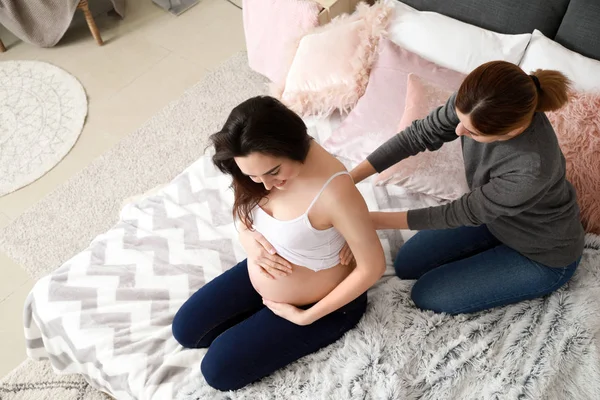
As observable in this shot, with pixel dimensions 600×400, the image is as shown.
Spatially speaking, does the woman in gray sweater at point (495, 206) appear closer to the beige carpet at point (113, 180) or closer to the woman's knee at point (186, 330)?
the woman's knee at point (186, 330)

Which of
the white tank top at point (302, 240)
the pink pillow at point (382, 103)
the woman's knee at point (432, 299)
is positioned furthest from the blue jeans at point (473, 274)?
the pink pillow at point (382, 103)

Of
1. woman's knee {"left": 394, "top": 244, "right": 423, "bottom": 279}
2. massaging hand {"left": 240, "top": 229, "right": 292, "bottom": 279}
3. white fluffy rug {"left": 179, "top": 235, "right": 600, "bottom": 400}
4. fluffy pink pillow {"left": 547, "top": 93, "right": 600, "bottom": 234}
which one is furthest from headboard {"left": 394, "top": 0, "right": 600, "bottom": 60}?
massaging hand {"left": 240, "top": 229, "right": 292, "bottom": 279}

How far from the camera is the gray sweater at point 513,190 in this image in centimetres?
119

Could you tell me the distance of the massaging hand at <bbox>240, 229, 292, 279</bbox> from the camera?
1336 mm

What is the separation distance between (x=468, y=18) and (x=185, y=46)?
1.57 m

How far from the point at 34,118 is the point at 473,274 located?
2256mm

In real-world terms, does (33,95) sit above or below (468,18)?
below

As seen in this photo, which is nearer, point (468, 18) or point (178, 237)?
point (178, 237)

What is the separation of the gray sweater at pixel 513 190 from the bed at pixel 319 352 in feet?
0.65

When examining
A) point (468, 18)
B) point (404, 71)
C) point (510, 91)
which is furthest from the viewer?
point (468, 18)

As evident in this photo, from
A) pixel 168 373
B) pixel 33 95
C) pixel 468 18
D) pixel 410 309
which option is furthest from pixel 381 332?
pixel 33 95

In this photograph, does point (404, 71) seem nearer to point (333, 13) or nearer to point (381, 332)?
point (333, 13)

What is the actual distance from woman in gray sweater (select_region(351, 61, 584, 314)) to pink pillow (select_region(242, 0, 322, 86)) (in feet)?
3.11

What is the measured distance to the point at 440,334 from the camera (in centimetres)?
141
